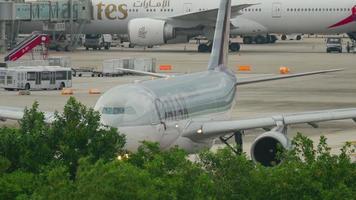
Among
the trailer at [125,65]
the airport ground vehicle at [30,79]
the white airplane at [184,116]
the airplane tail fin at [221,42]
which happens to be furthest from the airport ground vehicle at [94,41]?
the white airplane at [184,116]

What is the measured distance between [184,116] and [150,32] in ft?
239

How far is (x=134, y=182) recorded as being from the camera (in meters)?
20.3

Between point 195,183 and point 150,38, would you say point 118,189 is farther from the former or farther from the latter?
point 150,38

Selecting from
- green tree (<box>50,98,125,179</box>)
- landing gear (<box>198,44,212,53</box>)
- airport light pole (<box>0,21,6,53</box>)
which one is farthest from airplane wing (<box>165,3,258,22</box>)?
green tree (<box>50,98,125,179</box>)

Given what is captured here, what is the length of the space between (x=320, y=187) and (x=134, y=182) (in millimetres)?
3560

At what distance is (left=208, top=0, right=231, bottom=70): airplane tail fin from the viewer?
135 feet

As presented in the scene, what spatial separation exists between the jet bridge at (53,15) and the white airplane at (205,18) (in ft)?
3.94

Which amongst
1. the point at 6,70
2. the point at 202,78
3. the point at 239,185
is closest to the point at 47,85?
the point at 6,70

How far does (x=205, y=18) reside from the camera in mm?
108750

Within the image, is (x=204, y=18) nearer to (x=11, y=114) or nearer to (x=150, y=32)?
(x=150, y=32)

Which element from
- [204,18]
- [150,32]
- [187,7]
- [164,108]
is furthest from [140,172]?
[187,7]

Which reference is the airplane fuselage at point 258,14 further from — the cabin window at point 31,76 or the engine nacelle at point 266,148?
the engine nacelle at point 266,148

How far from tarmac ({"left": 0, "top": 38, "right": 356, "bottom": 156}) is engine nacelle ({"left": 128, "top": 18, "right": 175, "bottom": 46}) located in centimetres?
158

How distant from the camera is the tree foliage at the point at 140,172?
2044 centimetres
